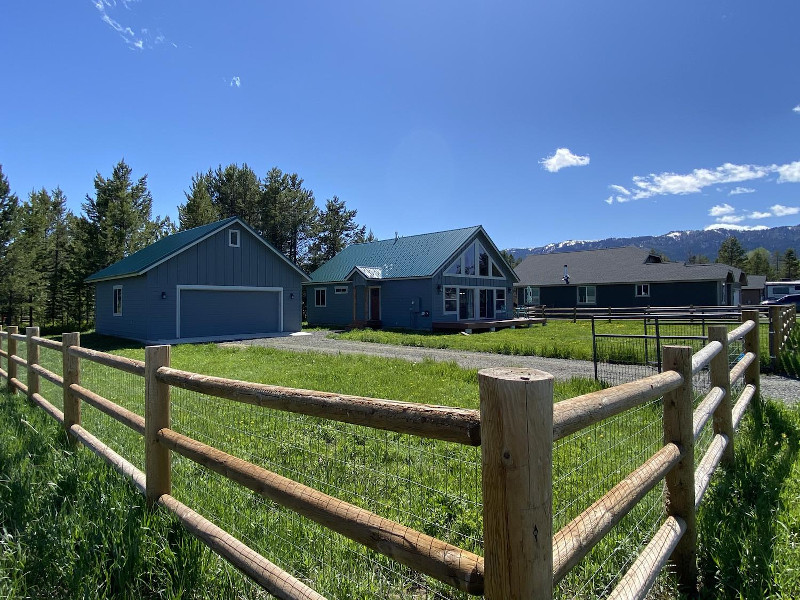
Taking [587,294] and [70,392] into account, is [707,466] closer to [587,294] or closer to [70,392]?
[70,392]

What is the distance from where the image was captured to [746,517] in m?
3.03

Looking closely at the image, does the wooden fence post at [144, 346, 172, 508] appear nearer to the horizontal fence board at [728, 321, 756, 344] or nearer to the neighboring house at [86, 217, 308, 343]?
the horizontal fence board at [728, 321, 756, 344]

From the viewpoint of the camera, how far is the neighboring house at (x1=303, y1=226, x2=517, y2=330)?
75.9 feet

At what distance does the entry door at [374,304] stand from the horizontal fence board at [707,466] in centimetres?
2178

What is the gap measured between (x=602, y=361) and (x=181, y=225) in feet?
125

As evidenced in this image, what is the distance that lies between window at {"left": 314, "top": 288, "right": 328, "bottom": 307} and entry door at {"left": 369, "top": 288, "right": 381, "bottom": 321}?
351 cm

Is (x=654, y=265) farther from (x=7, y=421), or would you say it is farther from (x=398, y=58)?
(x=7, y=421)

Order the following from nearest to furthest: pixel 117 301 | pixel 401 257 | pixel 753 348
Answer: pixel 753 348, pixel 117 301, pixel 401 257

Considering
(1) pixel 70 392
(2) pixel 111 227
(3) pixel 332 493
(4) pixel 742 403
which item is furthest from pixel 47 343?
(2) pixel 111 227

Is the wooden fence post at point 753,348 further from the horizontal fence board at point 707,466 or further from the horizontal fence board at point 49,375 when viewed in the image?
the horizontal fence board at point 49,375

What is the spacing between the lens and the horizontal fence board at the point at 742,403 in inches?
176

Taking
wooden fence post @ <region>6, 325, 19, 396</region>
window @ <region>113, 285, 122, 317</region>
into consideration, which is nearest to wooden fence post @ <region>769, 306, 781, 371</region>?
wooden fence post @ <region>6, 325, 19, 396</region>

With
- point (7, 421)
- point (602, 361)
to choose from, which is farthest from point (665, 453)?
point (602, 361)

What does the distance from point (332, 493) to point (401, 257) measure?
22755mm
